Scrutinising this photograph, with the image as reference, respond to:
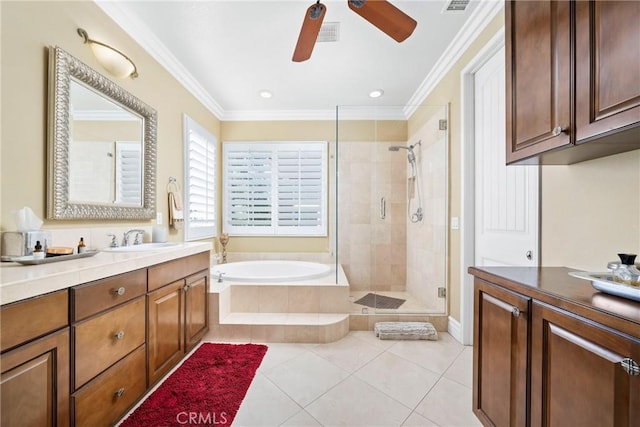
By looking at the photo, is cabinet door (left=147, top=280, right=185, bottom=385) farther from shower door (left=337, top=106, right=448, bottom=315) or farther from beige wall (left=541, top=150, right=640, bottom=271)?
beige wall (left=541, top=150, right=640, bottom=271)

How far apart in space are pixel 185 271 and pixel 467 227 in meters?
2.30

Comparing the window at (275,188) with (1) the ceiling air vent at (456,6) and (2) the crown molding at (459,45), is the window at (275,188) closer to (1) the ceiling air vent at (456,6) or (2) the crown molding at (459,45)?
(2) the crown molding at (459,45)

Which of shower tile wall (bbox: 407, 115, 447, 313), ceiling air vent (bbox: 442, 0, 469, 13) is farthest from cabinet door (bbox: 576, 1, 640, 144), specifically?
shower tile wall (bbox: 407, 115, 447, 313)

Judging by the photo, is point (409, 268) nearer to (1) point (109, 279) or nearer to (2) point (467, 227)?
(2) point (467, 227)

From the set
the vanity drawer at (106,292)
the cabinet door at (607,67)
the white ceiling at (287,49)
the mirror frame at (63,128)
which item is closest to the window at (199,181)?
the white ceiling at (287,49)

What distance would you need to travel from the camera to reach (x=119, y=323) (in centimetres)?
133

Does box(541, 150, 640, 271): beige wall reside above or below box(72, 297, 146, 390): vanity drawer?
above

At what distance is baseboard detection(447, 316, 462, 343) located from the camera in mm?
2375

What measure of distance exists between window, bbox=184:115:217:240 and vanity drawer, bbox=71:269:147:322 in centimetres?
150

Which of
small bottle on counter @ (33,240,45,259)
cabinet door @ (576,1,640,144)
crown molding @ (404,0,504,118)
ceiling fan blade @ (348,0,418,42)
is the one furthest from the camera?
crown molding @ (404,0,504,118)

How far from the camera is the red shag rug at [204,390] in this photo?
1445 mm

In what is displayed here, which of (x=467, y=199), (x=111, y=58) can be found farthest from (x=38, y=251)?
(x=467, y=199)

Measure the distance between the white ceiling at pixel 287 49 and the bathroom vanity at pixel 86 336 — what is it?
174cm

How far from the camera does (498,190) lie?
1958 mm
